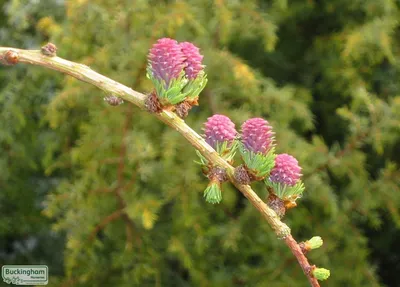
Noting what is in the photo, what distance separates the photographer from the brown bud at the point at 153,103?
1.72 ft

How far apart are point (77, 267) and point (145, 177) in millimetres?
325

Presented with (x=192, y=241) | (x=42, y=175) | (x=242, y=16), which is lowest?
(x=42, y=175)

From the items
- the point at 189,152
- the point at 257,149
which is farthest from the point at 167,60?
the point at 189,152

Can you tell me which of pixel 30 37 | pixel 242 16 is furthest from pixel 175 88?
pixel 30 37

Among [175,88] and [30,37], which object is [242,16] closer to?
[30,37]

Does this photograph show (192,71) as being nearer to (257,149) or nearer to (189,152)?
(257,149)

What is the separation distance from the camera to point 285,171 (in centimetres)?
54

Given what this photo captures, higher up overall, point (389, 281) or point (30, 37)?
point (30, 37)

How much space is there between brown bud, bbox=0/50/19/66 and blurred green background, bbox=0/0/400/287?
765mm

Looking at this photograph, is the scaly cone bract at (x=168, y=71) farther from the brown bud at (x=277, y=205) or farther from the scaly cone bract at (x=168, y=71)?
the brown bud at (x=277, y=205)

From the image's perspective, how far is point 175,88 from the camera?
52cm

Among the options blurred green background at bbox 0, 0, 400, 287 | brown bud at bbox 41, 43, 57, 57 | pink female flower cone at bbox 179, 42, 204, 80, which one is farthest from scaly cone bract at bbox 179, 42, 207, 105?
blurred green background at bbox 0, 0, 400, 287

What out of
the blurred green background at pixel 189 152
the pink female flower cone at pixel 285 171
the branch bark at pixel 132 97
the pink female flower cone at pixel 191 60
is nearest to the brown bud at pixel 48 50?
the branch bark at pixel 132 97

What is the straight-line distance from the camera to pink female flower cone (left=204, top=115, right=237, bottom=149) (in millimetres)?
536
